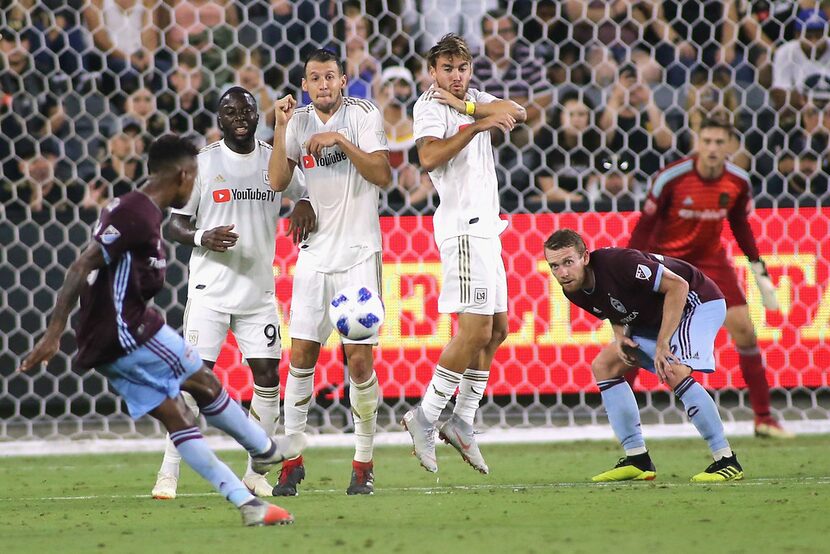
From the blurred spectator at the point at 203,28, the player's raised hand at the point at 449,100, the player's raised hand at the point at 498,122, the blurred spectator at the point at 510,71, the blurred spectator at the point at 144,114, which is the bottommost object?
the player's raised hand at the point at 498,122

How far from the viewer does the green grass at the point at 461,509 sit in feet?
12.7

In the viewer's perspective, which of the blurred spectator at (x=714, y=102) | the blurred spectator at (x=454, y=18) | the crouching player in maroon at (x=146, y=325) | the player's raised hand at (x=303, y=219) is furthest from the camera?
the blurred spectator at (x=454, y=18)

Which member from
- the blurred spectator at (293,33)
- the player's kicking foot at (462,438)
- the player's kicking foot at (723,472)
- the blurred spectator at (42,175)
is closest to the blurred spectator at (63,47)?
the blurred spectator at (42,175)

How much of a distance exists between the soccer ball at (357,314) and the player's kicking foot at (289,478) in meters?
0.65

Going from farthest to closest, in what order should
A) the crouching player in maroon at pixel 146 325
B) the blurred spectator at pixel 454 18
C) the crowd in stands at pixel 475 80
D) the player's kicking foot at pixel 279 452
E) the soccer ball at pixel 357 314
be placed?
the blurred spectator at pixel 454 18 < the crowd in stands at pixel 475 80 < the soccer ball at pixel 357 314 < the player's kicking foot at pixel 279 452 < the crouching player in maroon at pixel 146 325

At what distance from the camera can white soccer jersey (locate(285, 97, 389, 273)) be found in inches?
218

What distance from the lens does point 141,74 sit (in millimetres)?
8273

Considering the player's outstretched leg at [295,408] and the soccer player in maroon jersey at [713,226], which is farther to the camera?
the soccer player in maroon jersey at [713,226]

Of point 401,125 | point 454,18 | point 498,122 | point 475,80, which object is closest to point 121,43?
point 401,125

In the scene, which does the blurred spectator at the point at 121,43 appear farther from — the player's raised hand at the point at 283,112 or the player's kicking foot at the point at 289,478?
the player's kicking foot at the point at 289,478

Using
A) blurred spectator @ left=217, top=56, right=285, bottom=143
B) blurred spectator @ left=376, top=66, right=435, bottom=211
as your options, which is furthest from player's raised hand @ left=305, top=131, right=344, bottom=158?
blurred spectator @ left=217, top=56, right=285, bottom=143

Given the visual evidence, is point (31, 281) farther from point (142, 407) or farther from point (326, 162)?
point (142, 407)

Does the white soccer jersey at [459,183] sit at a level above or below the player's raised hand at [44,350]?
above

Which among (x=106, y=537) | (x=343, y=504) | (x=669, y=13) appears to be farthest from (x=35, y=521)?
(x=669, y=13)
